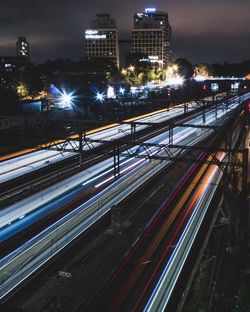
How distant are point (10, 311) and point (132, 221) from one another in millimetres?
12835

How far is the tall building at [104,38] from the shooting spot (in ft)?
433

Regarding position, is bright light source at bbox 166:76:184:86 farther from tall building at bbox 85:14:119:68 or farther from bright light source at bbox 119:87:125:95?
tall building at bbox 85:14:119:68

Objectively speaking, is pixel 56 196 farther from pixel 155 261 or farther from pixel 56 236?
pixel 155 261

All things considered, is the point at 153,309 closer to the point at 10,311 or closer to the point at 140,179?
the point at 10,311

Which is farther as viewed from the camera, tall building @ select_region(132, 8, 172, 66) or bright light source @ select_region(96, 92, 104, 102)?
tall building @ select_region(132, 8, 172, 66)

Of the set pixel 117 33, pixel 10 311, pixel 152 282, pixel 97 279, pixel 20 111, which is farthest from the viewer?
pixel 117 33

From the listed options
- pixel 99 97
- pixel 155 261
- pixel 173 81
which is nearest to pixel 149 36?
pixel 173 81

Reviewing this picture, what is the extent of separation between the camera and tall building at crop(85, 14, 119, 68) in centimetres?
13200

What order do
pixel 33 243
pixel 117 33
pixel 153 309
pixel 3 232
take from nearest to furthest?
pixel 153 309, pixel 33 243, pixel 3 232, pixel 117 33

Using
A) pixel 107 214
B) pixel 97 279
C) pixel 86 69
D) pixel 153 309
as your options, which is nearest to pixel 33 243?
pixel 97 279

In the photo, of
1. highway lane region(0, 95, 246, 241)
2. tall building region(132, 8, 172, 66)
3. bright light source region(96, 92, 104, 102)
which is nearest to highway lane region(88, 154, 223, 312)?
highway lane region(0, 95, 246, 241)

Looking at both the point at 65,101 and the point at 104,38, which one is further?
the point at 104,38

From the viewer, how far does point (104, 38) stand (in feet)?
433

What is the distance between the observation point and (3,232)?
1389 centimetres
